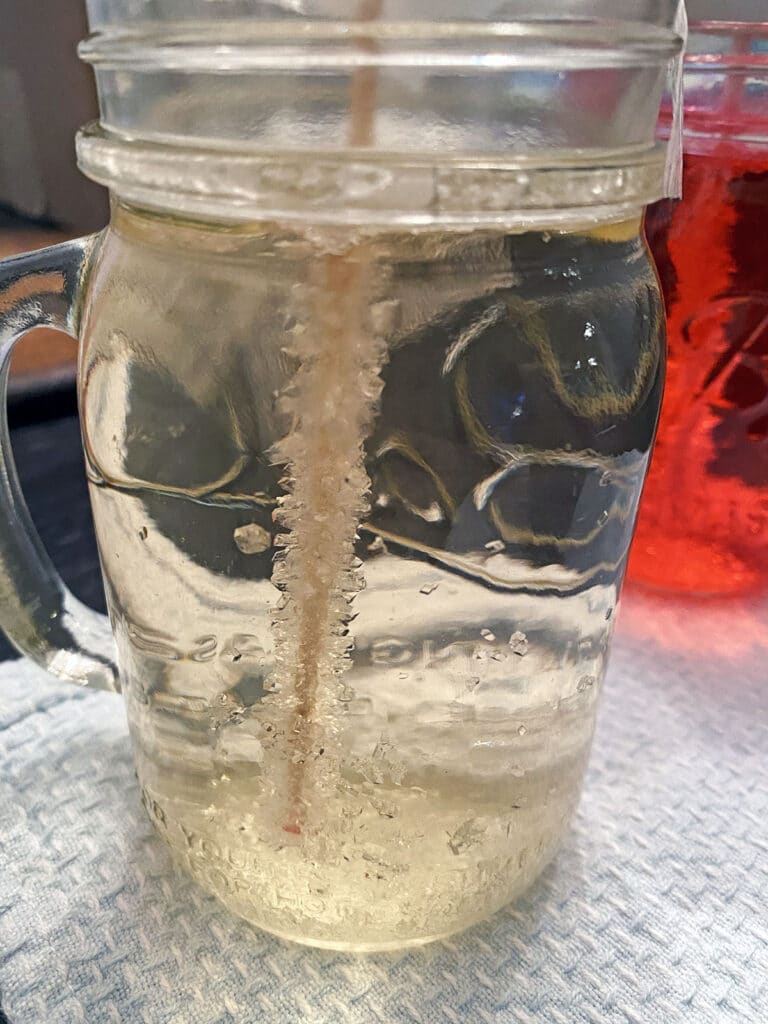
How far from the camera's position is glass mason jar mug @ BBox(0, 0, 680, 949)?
0.53ft

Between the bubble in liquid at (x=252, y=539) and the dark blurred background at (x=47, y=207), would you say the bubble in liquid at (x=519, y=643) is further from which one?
the dark blurred background at (x=47, y=207)

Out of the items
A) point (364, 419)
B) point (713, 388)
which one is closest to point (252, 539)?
point (364, 419)

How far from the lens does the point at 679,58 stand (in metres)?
0.19

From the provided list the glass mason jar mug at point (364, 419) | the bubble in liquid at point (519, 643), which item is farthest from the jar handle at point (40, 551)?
the bubble in liquid at point (519, 643)

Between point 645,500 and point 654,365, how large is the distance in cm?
16

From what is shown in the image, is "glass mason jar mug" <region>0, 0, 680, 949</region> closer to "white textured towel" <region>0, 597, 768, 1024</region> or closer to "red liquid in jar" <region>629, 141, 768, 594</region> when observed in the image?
"white textured towel" <region>0, 597, 768, 1024</region>

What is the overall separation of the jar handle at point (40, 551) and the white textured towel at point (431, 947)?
0.11ft

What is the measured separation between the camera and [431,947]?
0.70 ft

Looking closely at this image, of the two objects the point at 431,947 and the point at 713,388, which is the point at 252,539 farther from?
the point at 713,388

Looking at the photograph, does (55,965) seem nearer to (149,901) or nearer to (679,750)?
(149,901)

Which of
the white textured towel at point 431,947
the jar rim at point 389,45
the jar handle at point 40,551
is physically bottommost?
the white textured towel at point 431,947

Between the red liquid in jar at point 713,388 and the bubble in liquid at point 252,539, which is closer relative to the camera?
the bubble in liquid at point 252,539

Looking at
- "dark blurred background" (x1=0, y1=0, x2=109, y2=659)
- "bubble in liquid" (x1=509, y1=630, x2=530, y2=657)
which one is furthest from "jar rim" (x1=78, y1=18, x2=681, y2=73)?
"dark blurred background" (x1=0, y1=0, x2=109, y2=659)

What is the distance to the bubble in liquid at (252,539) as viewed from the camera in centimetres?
19
